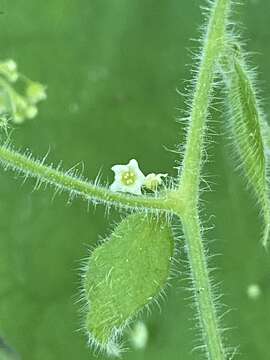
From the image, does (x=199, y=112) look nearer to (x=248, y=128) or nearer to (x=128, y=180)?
(x=248, y=128)

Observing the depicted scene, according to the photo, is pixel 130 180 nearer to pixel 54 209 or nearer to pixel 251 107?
pixel 251 107

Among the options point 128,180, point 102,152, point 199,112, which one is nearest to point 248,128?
point 199,112

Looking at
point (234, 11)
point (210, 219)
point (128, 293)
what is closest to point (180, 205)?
point (128, 293)

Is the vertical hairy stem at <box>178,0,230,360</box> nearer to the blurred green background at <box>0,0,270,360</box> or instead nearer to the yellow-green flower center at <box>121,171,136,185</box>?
the yellow-green flower center at <box>121,171,136,185</box>

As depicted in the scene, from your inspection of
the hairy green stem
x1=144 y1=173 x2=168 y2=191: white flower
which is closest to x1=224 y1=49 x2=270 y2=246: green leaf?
the hairy green stem

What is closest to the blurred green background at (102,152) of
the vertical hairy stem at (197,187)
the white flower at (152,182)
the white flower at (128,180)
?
the white flower at (128,180)
